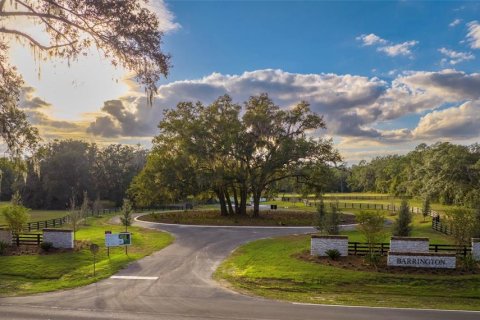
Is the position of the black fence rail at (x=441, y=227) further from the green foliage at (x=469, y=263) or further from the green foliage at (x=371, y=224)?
the green foliage at (x=371, y=224)

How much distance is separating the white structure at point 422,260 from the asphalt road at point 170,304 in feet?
23.5

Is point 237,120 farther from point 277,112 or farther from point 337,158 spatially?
point 337,158

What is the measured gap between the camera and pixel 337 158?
50.4m

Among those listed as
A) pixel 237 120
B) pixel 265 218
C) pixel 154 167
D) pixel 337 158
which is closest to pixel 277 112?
pixel 237 120

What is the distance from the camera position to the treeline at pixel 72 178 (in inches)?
3723

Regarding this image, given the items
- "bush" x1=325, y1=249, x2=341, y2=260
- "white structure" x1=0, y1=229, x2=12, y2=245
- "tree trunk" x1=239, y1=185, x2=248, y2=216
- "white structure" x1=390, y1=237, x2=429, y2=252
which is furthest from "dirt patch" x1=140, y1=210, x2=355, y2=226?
"white structure" x1=0, y1=229, x2=12, y2=245

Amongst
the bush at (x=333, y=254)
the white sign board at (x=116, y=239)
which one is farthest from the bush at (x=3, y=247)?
the bush at (x=333, y=254)

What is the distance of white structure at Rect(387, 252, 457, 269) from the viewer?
23.4m

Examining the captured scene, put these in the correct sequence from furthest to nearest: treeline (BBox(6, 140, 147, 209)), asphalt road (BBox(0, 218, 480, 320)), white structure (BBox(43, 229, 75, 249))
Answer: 1. treeline (BBox(6, 140, 147, 209))
2. white structure (BBox(43, 229, 75, 249))
3. asphalt road (BBox(0, 218, 480, 320))

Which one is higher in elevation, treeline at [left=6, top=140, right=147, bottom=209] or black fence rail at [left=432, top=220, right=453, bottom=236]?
treeline at [left=6, top=140, right=147, bottom=209]

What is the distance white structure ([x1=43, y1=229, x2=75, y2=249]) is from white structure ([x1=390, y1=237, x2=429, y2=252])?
72.8 ft


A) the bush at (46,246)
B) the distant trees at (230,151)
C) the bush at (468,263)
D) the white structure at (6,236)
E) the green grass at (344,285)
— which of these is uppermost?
the distant trees at (230,151)

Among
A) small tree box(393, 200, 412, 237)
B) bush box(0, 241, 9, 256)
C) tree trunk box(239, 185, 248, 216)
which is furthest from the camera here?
tree trunk box(239, 185, 248, 216)

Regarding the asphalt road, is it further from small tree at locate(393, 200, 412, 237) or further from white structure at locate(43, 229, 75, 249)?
small tree at locate(393, 200, 412, 237)
